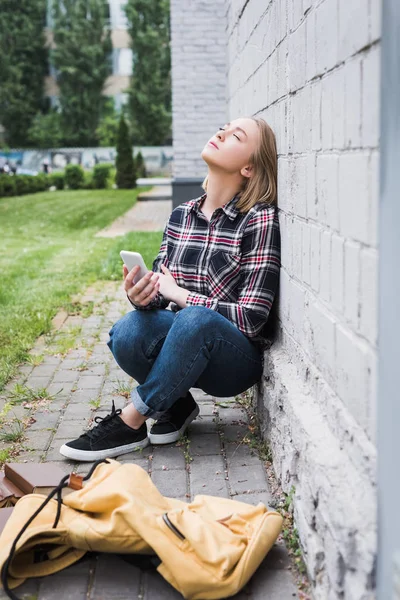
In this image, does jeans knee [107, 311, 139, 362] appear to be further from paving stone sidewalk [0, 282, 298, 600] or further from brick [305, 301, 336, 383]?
brick [305, 301, 336, 383]

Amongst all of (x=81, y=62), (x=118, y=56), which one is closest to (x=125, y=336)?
(x=81, y=62)

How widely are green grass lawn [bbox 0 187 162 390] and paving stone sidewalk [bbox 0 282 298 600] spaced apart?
0.68 ft

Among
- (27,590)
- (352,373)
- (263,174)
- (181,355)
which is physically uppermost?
(263,174)

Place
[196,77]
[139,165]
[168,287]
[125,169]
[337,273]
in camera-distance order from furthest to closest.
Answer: [139,165]
[125,169]
[196,77]
[168,287]
[337,273]

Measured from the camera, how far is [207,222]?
127 inches

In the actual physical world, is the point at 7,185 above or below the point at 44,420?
above

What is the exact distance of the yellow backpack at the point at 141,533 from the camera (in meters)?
2.06

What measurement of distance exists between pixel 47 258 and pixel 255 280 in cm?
655

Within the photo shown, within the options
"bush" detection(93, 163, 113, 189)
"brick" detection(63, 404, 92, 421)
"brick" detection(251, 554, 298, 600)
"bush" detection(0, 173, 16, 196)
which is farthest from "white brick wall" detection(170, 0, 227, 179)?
"bush" detection(93, 163, 113, 189)

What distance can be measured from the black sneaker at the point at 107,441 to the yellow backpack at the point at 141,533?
0.66 metres

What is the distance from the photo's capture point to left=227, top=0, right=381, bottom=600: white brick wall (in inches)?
69.6

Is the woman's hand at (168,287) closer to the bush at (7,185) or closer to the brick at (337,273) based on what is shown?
the brick at (337,273)

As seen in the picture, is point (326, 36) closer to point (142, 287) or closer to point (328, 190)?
point (328, 190)

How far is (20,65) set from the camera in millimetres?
41000
